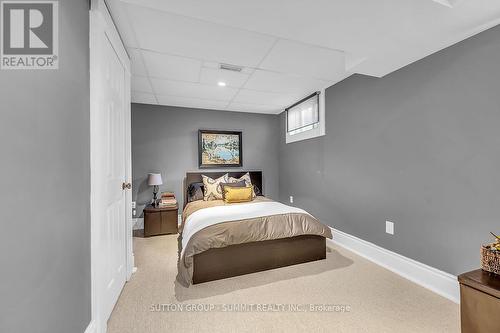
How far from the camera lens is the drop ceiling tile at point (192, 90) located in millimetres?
3195

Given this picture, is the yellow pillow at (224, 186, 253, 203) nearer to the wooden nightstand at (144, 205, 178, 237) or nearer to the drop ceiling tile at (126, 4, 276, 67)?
the wooden nightstand at (144, 205, 178, 237)

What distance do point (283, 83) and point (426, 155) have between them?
1.99 m

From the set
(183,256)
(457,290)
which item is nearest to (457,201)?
(457,290)

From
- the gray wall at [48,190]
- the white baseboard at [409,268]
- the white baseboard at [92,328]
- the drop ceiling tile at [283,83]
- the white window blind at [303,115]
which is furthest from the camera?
the white window blind at [303,115]

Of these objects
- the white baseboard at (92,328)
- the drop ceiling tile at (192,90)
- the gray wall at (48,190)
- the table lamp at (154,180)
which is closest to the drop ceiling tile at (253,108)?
the drop ceiling tile at (192,90)

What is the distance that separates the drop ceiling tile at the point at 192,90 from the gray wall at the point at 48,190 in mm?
1804

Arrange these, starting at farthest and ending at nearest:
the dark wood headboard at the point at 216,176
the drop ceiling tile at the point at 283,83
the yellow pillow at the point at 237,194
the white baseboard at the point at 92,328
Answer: the dark wood headboard at the point at 216,176
the yellow pillow at the point at 237,194
the drop ceiling tile at the point at 283,83
the white baseboard at the point at 92,328

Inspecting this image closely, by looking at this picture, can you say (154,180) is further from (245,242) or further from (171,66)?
(245,242)

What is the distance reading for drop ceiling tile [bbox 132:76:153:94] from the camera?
300 centimetres

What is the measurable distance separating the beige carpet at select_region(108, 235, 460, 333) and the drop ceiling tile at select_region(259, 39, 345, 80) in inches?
94.6

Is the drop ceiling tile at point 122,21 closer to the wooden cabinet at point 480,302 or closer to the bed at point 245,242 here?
the bed at point 245,242

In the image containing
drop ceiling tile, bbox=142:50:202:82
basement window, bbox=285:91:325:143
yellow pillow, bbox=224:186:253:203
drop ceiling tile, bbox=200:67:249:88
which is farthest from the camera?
basement window, bbox=285:91:325:143

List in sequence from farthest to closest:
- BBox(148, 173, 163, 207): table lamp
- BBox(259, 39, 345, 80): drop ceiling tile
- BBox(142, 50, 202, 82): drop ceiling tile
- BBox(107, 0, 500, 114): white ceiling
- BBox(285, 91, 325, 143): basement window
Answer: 1. BBox(148, 173, 163, 207): table lamp
2. BBox(285, 91, 325, 143): basement window
3. BBox(142, 50, 202, 82): drop ceiling tile
4. BBox(259, 39, 345, 80): drop ceiling tile
5. BBox(107, 0, 500, 114): white ceiling

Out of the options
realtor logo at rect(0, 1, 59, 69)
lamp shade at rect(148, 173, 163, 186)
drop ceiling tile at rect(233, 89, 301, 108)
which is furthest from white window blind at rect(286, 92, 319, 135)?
realtor logo at rect(0, 1, 59, 69)
